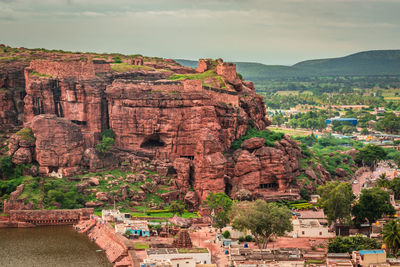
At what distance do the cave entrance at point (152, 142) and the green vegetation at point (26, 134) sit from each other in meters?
12.4

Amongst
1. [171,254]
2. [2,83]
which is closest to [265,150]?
[171,254]

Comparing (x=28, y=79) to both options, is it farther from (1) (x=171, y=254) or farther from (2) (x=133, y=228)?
(1) (x=171, y=254)

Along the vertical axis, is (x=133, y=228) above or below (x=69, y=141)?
below

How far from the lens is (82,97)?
278 feet

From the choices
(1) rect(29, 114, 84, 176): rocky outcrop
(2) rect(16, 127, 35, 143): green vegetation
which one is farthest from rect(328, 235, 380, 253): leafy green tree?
(2) rect(16, 127, 35, 143): green vegetation

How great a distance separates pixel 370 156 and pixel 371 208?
37.8m

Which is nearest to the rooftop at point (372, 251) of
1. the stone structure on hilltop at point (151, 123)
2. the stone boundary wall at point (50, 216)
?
the stone structure on hilltop at point (151, 123)

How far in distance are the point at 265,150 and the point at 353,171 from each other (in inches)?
992

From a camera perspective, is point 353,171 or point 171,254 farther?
point 353,171

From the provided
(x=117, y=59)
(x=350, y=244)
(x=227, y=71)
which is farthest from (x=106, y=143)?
(x=350, y=244)

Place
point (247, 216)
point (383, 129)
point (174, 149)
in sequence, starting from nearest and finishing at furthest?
1. point (247, 216)
2. point (174, 149)
3. point (383, 129)

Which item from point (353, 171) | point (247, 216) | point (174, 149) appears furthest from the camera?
point (353, 171)

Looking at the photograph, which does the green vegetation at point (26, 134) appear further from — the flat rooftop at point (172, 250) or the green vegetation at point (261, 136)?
→ the flat rooftop at point (172, 250)

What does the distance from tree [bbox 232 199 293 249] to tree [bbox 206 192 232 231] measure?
389 cm
